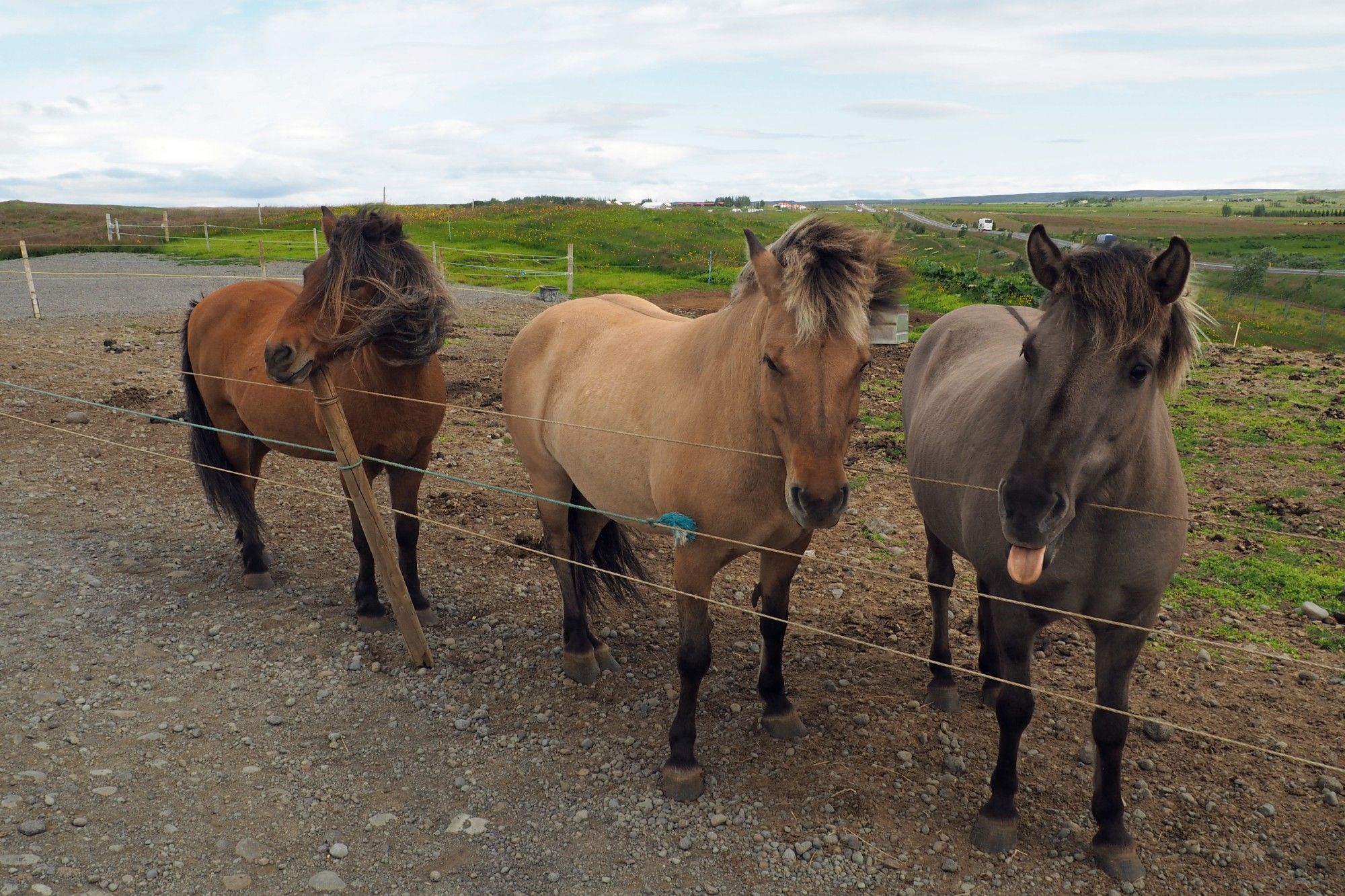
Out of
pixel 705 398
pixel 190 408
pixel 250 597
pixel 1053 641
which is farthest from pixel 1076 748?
pixel 190 408

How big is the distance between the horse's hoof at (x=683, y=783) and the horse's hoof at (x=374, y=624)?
218cm

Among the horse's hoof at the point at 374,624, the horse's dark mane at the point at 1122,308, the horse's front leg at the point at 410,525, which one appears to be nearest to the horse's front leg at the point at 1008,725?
the horse's dark mane at the point at 1122,308

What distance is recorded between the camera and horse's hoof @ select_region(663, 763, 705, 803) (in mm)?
3564

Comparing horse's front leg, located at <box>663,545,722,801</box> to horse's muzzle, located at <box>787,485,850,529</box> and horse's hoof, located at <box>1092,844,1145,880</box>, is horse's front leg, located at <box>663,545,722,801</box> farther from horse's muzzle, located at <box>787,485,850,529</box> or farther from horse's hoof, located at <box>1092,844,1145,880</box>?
horse's hoof, located at <box>1092,844,1145,880</box>

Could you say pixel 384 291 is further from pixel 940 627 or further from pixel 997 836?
pixel 997 836

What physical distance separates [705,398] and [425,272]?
218 centimetres

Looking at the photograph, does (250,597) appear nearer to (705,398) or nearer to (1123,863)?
(705,398)

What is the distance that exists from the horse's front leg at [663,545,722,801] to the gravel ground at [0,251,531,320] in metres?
14.7

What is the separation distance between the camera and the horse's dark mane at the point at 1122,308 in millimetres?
2555

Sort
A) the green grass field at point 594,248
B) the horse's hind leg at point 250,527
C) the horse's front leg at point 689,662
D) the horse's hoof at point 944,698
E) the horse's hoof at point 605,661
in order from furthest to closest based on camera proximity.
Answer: the green grass field at point 594,248 < the horse's hind leg at point 250,527 < the horse's hoof at point 605,661 < the horse's hoof at point 944,698 < the horse's front leg at point 689,662

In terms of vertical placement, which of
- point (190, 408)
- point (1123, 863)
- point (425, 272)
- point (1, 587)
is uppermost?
point (425, 272)

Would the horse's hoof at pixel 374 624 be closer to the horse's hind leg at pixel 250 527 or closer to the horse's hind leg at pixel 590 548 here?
the horse's hind leg at pixel 250 527

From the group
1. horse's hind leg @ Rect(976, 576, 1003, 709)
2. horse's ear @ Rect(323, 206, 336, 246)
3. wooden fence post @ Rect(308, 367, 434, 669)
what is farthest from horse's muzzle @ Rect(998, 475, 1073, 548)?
horse's ear @ Rect(323, 206, 336, 246)

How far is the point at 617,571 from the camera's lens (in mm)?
4996
